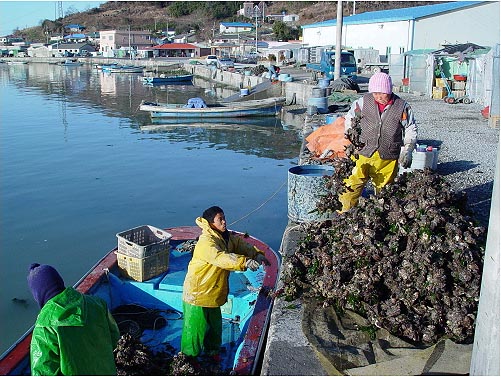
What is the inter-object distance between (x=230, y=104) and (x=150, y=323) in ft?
69.3

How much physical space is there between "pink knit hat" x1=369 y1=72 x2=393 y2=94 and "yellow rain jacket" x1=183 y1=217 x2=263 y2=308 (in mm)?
2246

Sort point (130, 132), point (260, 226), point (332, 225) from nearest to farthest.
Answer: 1. point (332, 225)
2. point (260, 226)
3. point (130, 132)

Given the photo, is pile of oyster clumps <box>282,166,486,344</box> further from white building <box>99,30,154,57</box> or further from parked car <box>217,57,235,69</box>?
white building <box>99,30,154,57</box>

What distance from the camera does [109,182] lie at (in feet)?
49.0

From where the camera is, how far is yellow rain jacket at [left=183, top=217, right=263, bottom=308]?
4.51 meters

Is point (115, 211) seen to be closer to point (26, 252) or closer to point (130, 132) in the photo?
point (26, 252)

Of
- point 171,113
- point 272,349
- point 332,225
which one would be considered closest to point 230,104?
point 171,113

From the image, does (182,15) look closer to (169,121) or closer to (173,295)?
(169,121)

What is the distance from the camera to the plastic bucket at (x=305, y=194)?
6789 millimetres

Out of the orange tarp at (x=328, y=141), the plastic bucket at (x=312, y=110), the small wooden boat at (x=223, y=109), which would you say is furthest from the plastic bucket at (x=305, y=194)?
the small wooden boat at (x=223, y=109)

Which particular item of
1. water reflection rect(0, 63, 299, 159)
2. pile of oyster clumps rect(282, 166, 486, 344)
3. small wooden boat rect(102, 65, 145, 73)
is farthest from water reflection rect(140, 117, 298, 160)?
small wooden boat rect(102, 65, 145, 73)

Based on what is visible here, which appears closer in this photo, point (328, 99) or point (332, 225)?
point (332, 225)

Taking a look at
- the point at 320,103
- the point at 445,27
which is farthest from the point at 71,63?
the point at 320,103

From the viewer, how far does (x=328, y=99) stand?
20.8 meters
